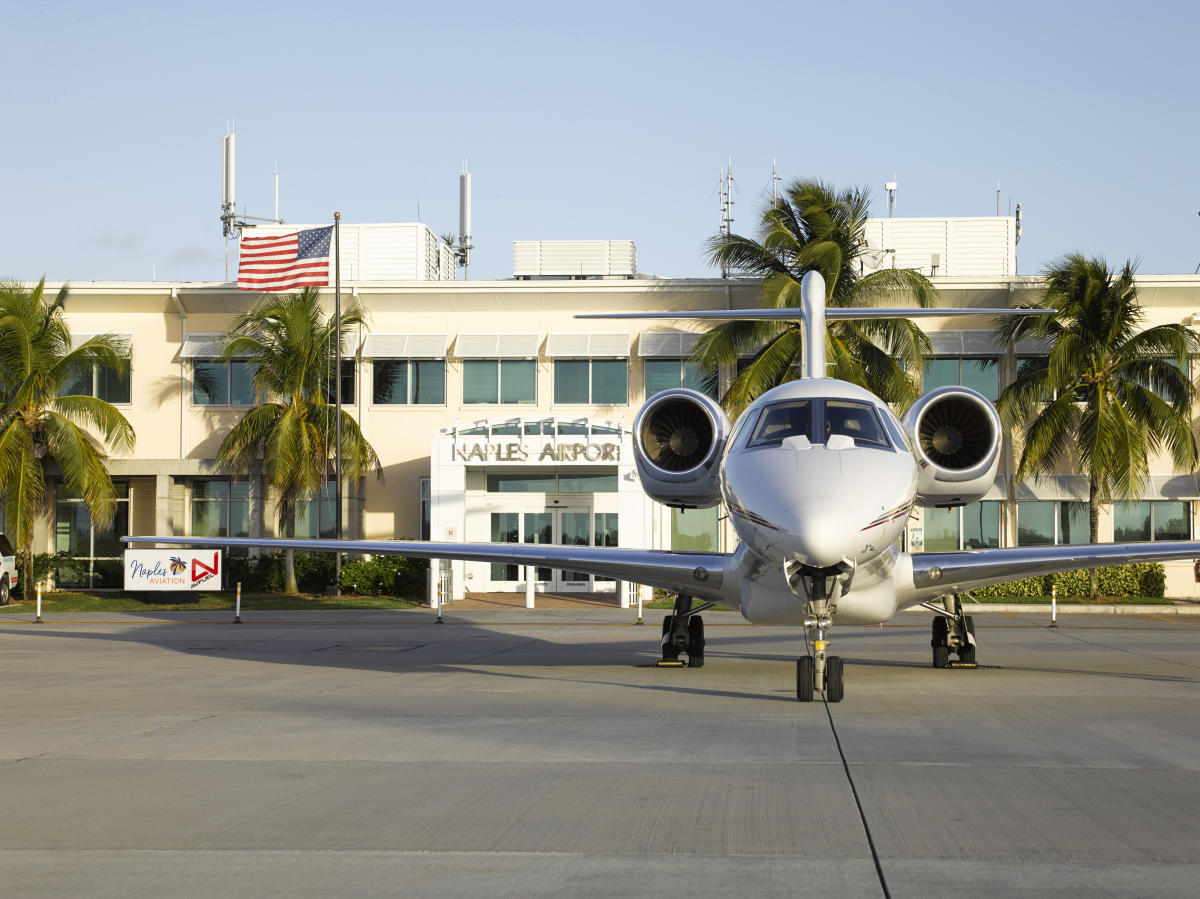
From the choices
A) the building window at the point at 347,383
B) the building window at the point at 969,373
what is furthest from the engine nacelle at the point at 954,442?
the building window at the point at 347,383

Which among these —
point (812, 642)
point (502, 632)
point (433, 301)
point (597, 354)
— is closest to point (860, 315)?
point (812, 642)

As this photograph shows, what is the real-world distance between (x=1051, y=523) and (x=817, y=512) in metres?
30.4

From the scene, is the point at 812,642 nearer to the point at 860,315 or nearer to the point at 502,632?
the point at 860,315

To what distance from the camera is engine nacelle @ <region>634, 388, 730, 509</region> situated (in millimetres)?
16625

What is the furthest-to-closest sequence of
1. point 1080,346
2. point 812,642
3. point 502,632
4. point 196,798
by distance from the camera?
point 1080,346 → point 502,632 → point 812,642 → point 196,798

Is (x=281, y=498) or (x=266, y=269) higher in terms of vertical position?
(x=266, y=269)

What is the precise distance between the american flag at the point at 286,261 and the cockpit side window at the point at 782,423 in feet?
84.1

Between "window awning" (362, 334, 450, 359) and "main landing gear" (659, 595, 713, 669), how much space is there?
2470cm

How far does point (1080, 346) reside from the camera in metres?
35.4

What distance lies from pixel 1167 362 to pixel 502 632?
2215cm

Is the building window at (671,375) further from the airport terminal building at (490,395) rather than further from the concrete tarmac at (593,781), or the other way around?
the concrete tarmac at (593,781)

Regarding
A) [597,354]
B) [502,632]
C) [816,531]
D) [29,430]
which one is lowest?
[502,632]

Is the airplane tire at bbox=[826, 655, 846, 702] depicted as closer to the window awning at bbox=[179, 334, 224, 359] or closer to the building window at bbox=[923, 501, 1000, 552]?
the building window at bbox=[923, 501, 1000, 552]

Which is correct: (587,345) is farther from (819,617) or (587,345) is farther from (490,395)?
(819,617)
